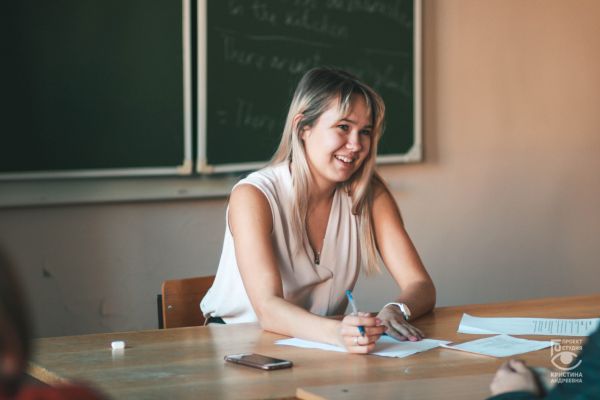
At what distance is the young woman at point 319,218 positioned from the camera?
2506 mm

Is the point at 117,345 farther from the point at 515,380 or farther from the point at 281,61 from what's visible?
the point at 281,61

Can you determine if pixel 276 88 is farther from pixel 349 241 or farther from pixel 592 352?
pixel 592 352

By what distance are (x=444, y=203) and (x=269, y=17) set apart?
127 centimetres

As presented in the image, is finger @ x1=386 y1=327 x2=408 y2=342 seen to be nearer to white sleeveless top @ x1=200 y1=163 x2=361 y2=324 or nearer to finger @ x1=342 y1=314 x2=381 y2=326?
finger @ x1=342 y1=314 x2=381 y2=326

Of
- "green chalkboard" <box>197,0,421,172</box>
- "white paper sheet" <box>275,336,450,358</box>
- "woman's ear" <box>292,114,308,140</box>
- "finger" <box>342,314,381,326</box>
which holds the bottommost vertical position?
"white paper sheet" <box>275,336,450,358</box>

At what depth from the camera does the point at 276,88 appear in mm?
3846

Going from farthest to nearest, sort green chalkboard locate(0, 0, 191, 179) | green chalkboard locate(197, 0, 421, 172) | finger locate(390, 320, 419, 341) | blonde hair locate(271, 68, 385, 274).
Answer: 1. green chalkboard locate(197, 0, 421, 172)
2. green chalkboard locate(0, 0, 191, 179)
3. blonde hair locate(271, 68, 385, 274)
4. finger locate(390, 320, 419, 341)

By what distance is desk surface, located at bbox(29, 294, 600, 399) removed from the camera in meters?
1.70

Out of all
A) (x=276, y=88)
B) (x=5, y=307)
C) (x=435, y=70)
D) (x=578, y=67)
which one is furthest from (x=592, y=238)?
(x=5, y=307)

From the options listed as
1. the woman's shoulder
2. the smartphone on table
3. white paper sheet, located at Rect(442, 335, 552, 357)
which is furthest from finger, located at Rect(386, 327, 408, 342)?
the woman's shoulder

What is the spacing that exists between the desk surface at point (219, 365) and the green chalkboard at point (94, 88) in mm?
1341

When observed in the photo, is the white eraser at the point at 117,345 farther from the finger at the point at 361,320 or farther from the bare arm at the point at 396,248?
the bare arm at the point at 396,248

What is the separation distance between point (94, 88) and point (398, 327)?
1.76 meters

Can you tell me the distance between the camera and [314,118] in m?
2.63
